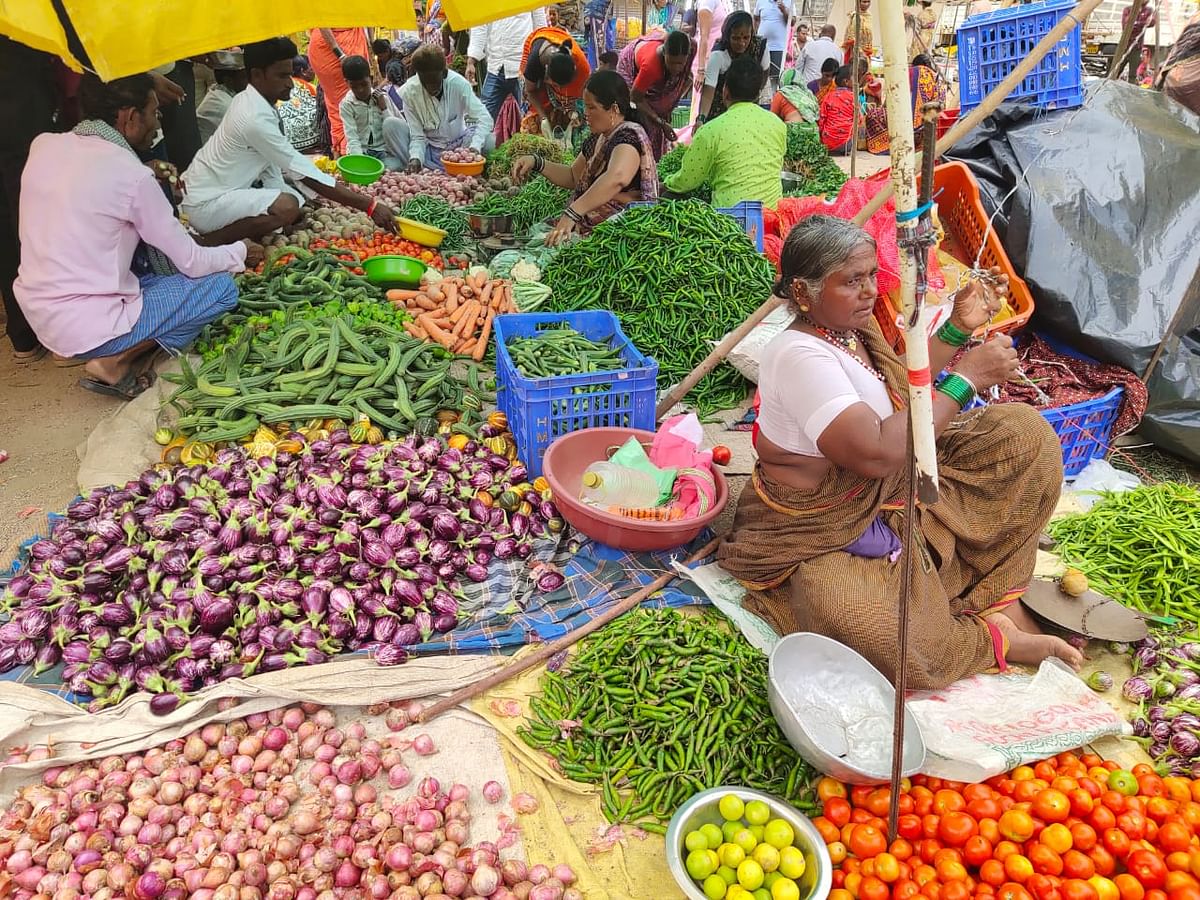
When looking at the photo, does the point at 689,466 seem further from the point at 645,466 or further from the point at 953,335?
the point at 953,335

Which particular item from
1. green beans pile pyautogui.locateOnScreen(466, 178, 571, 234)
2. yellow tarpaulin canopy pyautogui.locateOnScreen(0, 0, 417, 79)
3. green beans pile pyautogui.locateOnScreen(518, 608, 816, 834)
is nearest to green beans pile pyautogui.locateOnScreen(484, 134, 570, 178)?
green beans pile pyautogui.locateOnScreen(466, 178, 571, 234)

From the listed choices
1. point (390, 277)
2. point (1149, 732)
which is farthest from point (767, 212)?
point (1149, 732)

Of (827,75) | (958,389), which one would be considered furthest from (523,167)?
(827,75)

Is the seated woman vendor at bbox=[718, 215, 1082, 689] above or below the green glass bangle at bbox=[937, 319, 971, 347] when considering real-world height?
below

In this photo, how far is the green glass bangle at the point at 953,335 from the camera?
2141mm

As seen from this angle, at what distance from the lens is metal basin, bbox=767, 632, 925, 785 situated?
1.99 meters

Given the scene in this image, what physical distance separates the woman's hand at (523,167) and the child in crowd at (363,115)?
2.20m

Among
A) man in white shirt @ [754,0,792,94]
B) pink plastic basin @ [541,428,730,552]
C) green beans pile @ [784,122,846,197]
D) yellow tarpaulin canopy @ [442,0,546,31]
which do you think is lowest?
pink plastic basin @ [541,428,730,552]

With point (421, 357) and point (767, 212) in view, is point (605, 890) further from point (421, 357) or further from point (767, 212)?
point (767, 212)

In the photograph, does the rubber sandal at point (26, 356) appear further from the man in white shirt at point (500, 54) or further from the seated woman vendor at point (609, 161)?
the man in white shirt at point (500, 54)

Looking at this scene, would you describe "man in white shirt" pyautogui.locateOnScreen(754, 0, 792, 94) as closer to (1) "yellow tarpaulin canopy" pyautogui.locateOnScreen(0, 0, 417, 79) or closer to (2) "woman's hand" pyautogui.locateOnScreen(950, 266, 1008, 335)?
(1) "yellow tarpaulin canopy" pyautogui.locateOnScreen(0, 0, 417, 79)

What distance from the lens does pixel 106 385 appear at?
166 inches

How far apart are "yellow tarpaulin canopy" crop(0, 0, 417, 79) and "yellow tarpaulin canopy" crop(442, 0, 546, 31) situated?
0.16 m

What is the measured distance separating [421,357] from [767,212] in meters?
2.84
